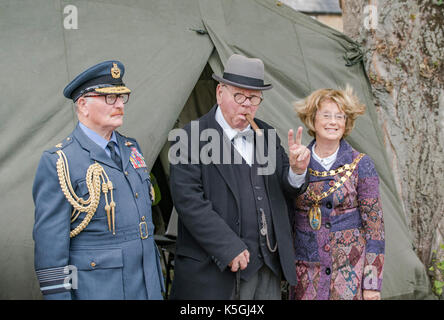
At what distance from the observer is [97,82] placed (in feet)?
7.45

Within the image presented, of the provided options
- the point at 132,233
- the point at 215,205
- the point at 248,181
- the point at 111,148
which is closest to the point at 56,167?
the point at 111,148

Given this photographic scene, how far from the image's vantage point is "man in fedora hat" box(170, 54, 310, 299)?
2.33 m

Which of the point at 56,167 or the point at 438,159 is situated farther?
the point at 438,159

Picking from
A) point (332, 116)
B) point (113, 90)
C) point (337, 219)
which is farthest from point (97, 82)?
point (337, 219)

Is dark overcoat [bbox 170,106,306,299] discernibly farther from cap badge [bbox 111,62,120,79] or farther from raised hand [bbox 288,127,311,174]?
cap badge [bbox 111,62,120,79]

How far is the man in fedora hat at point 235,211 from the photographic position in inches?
91.7

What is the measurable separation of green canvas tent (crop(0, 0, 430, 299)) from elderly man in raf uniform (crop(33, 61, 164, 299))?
2.18 ft

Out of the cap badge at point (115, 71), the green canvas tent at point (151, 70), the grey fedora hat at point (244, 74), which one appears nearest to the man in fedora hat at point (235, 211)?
the grey fedora hat at point (244, 74)

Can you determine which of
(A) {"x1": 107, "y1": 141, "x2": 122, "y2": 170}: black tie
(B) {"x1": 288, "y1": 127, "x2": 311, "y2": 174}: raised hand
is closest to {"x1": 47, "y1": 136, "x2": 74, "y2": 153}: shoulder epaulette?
(A) {"x1": 107, "y1": 141, "x2": 122, "y2": 170}: black tie

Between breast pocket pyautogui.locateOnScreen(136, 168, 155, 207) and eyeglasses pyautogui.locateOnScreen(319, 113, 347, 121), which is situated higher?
eyeglasses pyautogui.locateOnScreen(319, 113, 347, 121)

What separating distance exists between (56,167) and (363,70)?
2.71m

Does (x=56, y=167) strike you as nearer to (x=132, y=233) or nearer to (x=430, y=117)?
(x=132, y=233)

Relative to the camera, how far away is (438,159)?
12.4 feet
